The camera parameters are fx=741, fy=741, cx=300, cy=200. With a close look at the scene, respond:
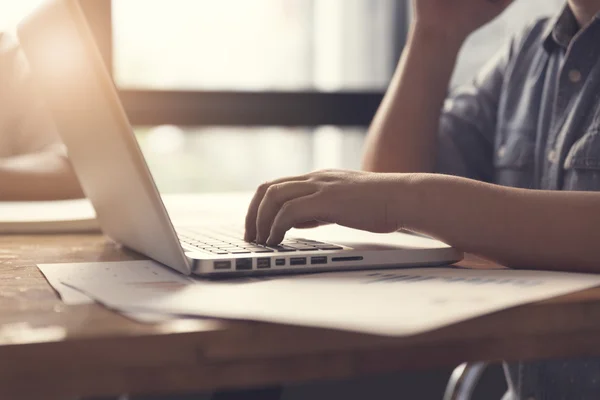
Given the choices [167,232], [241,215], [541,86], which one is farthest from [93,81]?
[541,86]

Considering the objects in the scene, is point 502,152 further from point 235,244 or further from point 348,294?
point 348,294

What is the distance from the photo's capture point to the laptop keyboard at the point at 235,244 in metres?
0.63

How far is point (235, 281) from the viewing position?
572mm

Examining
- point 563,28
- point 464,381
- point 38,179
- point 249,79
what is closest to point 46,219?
point 38,179

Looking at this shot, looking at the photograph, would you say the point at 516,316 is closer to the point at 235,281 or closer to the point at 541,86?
the point at 235,281

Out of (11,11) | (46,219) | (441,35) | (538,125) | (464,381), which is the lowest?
(464,381)

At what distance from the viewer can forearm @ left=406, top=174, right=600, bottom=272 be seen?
0.65 metres

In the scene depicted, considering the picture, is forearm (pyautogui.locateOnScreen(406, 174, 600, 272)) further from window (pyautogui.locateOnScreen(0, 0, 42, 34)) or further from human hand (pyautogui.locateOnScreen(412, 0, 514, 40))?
window (pyautogui.locateOnScreen(0, 0, 42, 34))

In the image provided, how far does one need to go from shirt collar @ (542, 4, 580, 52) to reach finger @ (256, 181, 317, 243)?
0.67 metres

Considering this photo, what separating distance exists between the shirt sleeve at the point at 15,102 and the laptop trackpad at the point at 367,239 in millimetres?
995

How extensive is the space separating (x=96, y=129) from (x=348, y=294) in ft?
0.96

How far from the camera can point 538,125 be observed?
46.6 inches

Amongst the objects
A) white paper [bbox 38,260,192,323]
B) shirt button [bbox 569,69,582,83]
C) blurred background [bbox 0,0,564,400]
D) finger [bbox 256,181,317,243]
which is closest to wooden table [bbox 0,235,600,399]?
white paper [bbox 38,260,192,323]

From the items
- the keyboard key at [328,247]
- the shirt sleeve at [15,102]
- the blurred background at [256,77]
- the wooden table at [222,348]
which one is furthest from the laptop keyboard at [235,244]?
the blurred background at [256,77]
